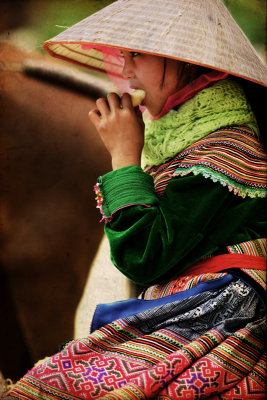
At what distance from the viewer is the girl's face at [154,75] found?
4.45ft

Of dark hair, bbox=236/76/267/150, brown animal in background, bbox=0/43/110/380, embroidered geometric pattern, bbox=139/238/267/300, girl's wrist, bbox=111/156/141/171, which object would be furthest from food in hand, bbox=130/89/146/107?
brown animal in background, bbox=0/43/110/380

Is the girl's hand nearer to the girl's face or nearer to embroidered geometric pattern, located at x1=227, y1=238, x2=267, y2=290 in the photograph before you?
the girl's face

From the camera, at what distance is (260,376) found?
1.09 meters

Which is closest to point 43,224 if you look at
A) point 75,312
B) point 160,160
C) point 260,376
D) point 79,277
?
point 79,277

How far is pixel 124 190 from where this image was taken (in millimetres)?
1206

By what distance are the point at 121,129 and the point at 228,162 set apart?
33 cm

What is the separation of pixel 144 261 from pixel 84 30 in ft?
2.13

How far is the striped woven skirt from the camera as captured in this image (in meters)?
1.05

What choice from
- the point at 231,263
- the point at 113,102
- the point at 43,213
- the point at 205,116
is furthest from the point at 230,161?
the point at 43,213

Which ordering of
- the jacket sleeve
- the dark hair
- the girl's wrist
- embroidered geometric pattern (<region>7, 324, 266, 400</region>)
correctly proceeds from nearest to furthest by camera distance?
embroidered geometric pattern (<region>7, 324, 266, 400</region>) < the jacket sleeve < the girl's wrist < the dark hair

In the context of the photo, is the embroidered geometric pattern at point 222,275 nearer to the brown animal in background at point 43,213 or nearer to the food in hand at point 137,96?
the food in hand at point 137,96

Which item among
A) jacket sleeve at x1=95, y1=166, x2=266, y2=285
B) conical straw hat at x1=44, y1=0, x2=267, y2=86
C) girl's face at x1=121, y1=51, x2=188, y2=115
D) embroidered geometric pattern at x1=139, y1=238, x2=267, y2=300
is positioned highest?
conical straw hat at x1=44, y1=0, x2=267, y2=86

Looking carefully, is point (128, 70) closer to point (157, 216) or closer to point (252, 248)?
point (157, 216)

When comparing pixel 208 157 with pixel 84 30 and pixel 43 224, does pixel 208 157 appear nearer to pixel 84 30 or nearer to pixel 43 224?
pixel 84 30
